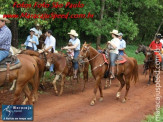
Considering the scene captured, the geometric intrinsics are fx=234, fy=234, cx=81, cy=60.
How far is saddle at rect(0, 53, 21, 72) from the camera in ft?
22.7

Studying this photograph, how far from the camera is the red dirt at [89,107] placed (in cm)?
755

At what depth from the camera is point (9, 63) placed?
6.95 m

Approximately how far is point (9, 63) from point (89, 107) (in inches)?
135

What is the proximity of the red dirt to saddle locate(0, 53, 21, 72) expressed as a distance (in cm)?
176

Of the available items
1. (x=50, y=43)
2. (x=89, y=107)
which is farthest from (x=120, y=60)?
(x=50, y=43)

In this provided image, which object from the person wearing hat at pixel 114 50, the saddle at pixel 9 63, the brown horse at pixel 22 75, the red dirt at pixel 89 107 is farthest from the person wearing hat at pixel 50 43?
the saddle at pixel 9 63

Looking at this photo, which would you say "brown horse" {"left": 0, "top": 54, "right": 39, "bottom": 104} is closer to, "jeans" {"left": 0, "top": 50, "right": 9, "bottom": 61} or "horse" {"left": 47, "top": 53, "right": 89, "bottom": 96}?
"jeans" {"left": 0, "top": 50, "right": 9, "bottom": 61}

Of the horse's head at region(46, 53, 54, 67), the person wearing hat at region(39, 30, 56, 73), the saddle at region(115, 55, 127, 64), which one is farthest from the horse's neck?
the person wearing hat at region(39, 30, 56, 73)

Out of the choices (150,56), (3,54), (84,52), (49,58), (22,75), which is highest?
(3,54)

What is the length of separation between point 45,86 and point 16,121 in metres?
4.50

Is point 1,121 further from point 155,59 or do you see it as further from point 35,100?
point 155,59

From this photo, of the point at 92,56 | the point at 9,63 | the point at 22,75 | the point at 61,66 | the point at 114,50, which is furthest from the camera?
the point at 61,66

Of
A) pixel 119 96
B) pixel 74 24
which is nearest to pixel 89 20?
pixel 74 24

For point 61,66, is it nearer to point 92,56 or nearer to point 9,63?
point 92,56
